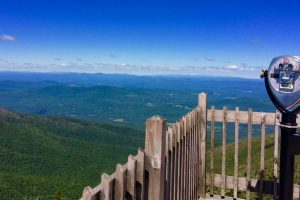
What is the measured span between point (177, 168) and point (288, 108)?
1.60 meters

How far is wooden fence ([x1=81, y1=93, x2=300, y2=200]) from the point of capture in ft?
8.13

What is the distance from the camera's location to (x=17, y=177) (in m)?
50.3

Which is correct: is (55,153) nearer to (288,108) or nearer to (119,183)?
(119,183)

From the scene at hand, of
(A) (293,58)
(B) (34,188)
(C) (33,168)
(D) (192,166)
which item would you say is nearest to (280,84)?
(A) (293,58)

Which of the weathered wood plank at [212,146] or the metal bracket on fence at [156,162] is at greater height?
the metal bracket on fence at [156,162]

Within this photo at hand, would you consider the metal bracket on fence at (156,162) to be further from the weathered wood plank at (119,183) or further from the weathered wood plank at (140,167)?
the weathered wood plank at (119,183)

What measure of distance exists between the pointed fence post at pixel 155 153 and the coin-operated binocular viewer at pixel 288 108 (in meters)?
0.91

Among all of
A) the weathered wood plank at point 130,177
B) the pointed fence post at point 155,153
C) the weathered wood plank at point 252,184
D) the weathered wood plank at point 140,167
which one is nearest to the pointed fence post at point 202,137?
the weathered wood plank at point 252,184

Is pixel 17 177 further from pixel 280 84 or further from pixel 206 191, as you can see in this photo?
pixel 280 84

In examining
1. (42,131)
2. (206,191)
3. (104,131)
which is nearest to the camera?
(206,191)

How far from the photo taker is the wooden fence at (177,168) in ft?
8.13

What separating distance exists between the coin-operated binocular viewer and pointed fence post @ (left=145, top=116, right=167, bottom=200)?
2.99ft

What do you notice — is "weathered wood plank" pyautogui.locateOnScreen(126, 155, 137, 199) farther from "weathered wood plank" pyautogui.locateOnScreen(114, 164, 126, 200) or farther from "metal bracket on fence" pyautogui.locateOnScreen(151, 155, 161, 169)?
"metal bracket on fence" pyautogui.locateOnScreen(151, 155, 161, 169)

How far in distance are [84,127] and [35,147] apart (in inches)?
1082
